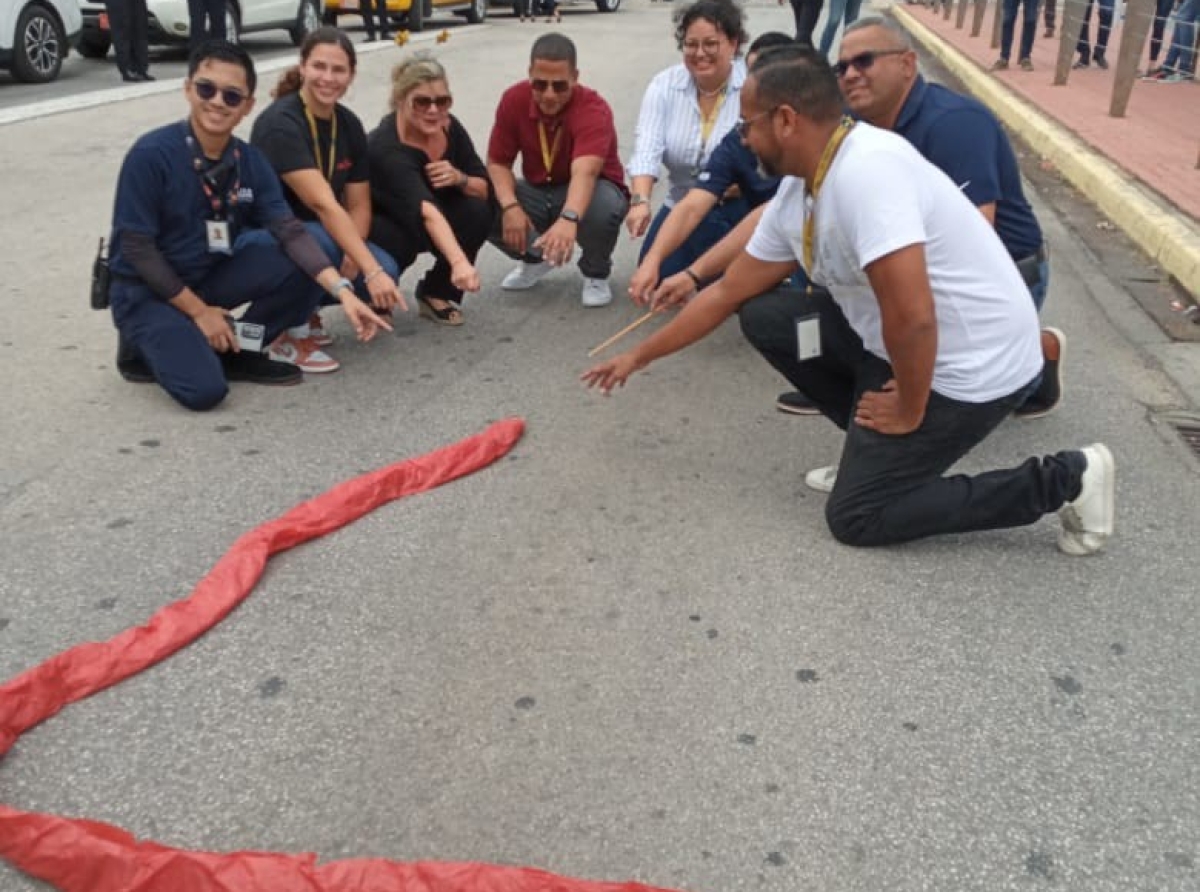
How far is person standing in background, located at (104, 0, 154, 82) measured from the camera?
11352 millimetres

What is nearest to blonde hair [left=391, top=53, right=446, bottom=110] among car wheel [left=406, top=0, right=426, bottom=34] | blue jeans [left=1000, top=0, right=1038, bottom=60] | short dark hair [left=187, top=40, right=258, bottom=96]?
short dark hair [left=187, top=40, right=258, bottom=96]

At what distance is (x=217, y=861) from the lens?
6.39 ft

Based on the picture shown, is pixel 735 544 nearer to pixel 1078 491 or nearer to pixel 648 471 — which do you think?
pixel 648 471

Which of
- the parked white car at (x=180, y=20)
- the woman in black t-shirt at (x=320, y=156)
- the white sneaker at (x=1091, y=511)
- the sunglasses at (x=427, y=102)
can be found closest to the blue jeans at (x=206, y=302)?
the woman in black t-shirt at (x=320, y=156)

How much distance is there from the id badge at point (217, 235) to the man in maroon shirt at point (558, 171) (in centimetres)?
127

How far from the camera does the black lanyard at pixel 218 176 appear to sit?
3.92 metres

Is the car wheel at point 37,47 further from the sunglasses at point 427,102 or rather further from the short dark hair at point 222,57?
the short dark hair at point 222,57

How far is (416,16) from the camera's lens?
18500mm

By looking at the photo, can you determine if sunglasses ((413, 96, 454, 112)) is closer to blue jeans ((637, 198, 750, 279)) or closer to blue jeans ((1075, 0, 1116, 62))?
blue jeans ((637, 198, 750, 279))

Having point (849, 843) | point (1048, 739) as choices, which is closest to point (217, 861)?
point (849, 843)

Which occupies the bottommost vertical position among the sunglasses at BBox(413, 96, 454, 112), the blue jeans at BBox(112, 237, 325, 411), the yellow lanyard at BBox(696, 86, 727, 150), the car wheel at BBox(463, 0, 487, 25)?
the car wheel at BBox(463, 0, 487, 25)

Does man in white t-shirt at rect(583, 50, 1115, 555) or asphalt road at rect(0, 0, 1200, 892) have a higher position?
man in white t-shirt at rect(583, 50, 1115, 555)

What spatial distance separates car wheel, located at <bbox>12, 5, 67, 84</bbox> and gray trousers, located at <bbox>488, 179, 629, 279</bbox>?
7.91 metres

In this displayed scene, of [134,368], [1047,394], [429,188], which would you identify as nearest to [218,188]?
[134,368]
